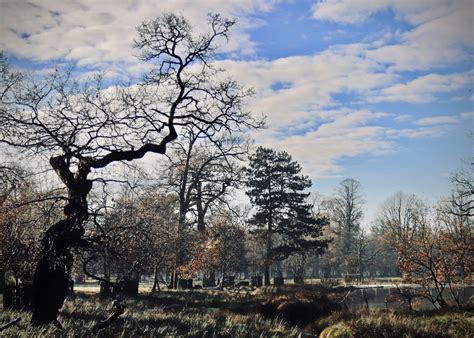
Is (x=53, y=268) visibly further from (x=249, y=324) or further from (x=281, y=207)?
(x=281, y=207)

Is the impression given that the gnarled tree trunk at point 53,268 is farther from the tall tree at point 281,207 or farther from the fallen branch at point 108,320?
the tall tree at point 281,207

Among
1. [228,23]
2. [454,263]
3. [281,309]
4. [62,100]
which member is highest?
[228,23]

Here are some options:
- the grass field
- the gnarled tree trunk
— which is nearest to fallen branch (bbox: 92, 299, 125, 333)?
the grass field

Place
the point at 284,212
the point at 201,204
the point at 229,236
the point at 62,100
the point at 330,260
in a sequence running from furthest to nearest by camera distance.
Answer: the point at 330,260, the point at 284,212, the point at 201,204, the point at 229,236, the point at 62,100

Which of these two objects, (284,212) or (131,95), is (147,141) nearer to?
(131,95)

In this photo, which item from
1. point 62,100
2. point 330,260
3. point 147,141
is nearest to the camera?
point 62,100

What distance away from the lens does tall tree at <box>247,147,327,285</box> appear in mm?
39688

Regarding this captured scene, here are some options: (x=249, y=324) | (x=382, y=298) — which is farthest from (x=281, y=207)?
(x=249, y=324)

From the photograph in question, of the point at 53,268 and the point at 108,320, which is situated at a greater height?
the point at 53,268

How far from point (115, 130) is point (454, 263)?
Answer: 1826 cm

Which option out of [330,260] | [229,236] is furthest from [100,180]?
[330,260]

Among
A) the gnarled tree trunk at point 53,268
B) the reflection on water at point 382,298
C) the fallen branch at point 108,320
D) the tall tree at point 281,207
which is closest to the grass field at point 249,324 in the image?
the fallen branch at point 108,320

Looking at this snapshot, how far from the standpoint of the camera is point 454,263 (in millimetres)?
19875

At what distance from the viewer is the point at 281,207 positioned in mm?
40656
